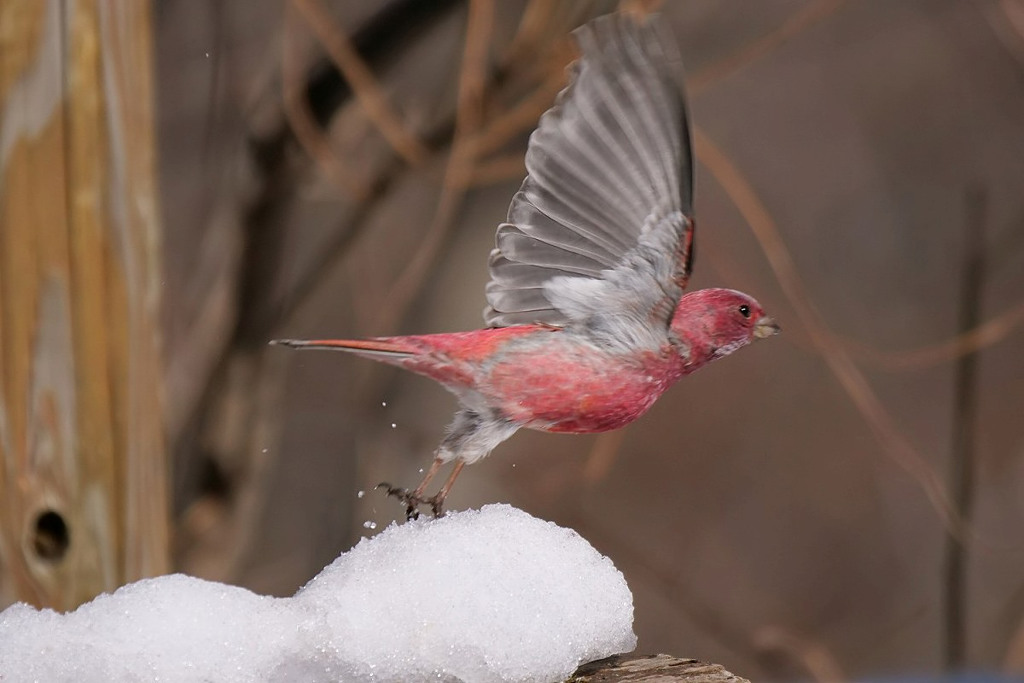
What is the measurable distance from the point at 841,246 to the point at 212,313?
1.99ft

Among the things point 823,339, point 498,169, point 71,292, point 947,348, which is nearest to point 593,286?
point 71,292

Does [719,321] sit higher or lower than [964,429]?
higher

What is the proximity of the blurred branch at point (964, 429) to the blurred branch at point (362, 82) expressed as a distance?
572mm

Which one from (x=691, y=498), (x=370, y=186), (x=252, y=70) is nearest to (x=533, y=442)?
(x=691, y=498)

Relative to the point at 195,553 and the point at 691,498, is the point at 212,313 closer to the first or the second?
the point at 195,553

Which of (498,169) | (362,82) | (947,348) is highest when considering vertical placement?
(362,82)

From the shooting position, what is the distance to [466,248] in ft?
3.26

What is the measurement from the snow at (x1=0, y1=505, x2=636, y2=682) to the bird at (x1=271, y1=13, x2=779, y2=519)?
0.17 feet

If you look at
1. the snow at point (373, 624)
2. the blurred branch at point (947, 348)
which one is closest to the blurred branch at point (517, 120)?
the blurred branch at point (947, 348)

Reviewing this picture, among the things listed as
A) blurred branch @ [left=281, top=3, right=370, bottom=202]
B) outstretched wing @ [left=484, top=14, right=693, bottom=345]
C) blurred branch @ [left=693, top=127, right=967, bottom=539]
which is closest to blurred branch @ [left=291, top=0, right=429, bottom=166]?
blurred branch @ [left=281, top=3, right=370, bottom=202]

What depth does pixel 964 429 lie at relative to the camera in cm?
110

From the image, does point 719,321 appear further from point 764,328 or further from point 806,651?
point 806,651

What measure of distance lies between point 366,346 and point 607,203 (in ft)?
0.46

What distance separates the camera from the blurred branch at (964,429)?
1096 millimetres
